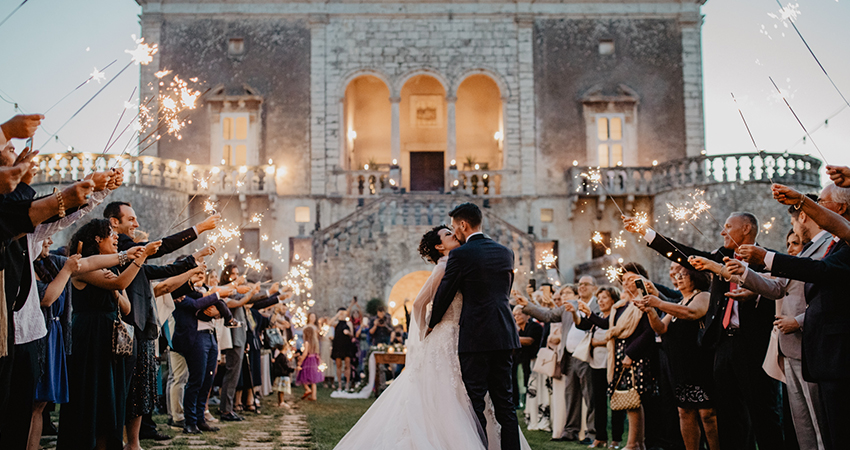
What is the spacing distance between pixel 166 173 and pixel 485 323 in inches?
662

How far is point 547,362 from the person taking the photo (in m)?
8.84

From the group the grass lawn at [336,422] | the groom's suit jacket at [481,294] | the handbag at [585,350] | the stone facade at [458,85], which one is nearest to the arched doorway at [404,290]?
the stone facade at [458,85]

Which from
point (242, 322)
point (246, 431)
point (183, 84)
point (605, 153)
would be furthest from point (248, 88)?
point (246, 431)

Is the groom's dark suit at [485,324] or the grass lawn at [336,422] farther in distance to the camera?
the grass lawn at [336,422]

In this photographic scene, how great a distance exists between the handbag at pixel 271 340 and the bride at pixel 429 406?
650 cm

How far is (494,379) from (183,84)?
1813 cm

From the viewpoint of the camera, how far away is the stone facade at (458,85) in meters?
21.6

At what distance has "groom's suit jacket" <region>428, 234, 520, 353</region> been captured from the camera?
17.3 ft

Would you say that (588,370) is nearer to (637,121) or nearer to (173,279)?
(173,279)

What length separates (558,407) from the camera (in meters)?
8.62

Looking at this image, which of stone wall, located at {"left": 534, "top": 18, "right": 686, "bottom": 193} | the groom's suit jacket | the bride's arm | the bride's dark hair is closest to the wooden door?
stone wall, located at {"left": 534, "top": 18, "right": 686, "bottom": 193}

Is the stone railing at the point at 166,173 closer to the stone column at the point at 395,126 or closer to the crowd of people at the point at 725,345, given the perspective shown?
the stone column at the point at 395,126

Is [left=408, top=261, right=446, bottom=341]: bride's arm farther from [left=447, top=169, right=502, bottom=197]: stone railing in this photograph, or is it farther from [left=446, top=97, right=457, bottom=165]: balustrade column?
[left=446, top=97, right=457, bottom=165]: balustrade column

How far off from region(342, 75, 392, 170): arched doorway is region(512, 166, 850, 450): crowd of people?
15.5 metres
